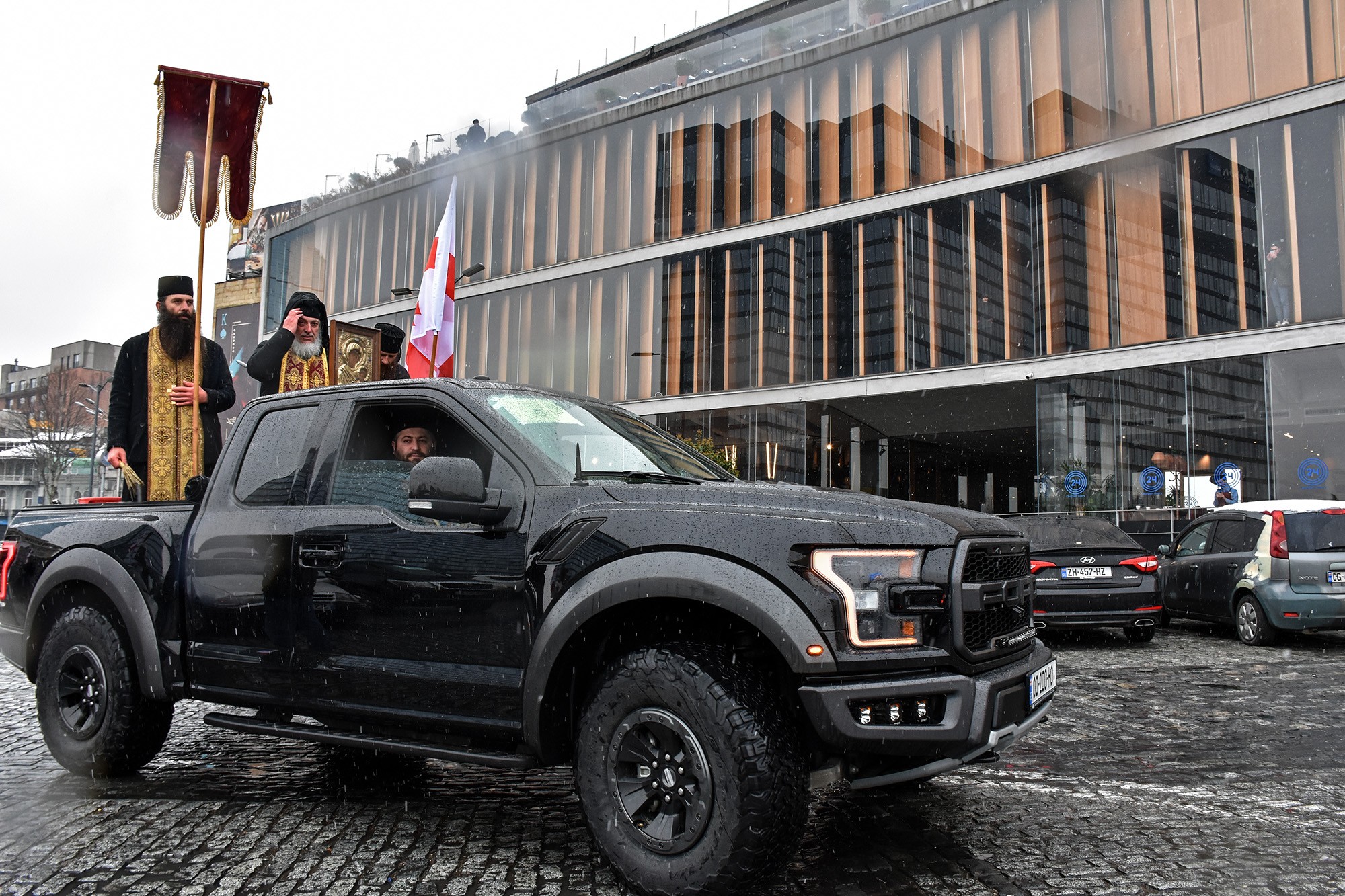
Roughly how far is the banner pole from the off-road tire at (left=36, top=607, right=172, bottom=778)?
5.02ft

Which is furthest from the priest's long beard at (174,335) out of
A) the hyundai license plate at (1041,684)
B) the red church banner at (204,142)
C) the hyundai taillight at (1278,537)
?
the hyundai taillight at (1278,537)

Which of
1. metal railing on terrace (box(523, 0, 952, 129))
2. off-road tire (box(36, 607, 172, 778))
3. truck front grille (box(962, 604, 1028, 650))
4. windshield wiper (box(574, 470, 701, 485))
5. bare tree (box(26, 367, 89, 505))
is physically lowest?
off-road tire (box(36, 607, 172, 778))

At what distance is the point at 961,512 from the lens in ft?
11.4

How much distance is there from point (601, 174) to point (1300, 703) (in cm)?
2704

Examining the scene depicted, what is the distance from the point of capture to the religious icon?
930 centimetres

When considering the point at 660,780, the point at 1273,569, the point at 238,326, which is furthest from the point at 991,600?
the point at 238,326

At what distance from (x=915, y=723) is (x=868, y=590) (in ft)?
1.41

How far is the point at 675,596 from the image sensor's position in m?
3.10

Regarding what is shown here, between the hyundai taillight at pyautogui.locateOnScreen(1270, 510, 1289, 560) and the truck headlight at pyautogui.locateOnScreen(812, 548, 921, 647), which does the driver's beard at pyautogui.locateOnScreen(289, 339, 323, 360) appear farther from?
the hyundai taillight at pyautogui.locateOnScreen(1270, 510, 1289, 560)

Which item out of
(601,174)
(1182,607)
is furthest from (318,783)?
(601,174)

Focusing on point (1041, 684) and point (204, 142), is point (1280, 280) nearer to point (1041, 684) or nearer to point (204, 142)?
point (1041, 684)

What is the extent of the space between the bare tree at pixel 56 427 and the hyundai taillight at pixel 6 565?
50663mm

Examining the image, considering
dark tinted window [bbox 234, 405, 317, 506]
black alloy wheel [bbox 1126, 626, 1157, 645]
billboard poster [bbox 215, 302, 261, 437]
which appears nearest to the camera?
dark tinted window [bbox 234, 405, 317, 506]

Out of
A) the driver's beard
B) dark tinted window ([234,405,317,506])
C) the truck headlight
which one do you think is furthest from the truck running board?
the driver's beard
